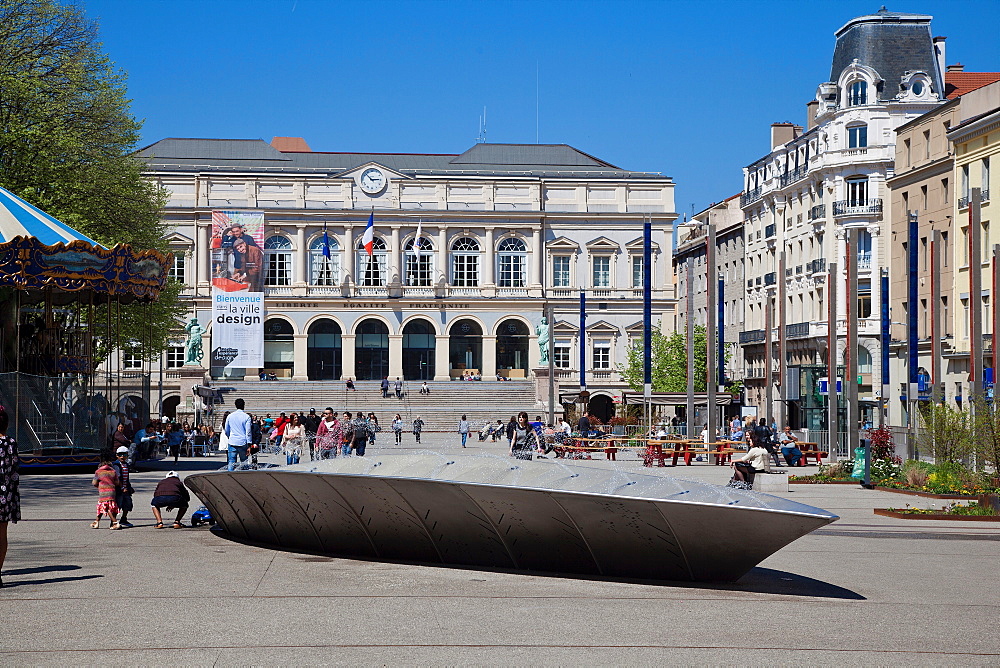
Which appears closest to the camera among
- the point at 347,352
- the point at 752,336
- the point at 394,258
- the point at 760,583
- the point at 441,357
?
the point at 760,583

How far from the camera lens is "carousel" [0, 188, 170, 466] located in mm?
29016

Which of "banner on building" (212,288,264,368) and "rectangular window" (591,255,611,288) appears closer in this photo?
"banner on building" (212,288,264,368)

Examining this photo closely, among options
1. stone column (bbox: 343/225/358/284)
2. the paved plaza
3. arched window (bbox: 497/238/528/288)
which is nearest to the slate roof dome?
arched window (bbox: 497/238/528/288)

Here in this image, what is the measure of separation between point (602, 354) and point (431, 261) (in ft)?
44.6

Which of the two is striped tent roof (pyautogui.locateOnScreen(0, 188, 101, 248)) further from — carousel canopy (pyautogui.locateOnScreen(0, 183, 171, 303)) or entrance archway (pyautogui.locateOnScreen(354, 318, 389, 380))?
entrance archway (pyautogui.locateOnScreen(354, 318, 389, 380))

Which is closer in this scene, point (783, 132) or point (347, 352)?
point (783, 132)

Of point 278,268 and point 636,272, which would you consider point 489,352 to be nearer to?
point 636,272

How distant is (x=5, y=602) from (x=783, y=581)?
24.1ft

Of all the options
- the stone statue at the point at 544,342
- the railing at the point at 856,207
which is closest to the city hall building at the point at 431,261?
the stone statue at the point at 544,342

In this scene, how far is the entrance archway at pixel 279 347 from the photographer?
8775 centimetres

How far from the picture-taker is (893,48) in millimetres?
64000

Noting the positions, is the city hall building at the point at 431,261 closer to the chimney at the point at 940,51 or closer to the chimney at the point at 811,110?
the chimney at the point at 811,110

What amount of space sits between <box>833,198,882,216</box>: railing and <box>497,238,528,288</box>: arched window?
1210 inches

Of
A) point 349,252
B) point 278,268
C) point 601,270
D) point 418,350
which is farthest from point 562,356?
point 278,268
